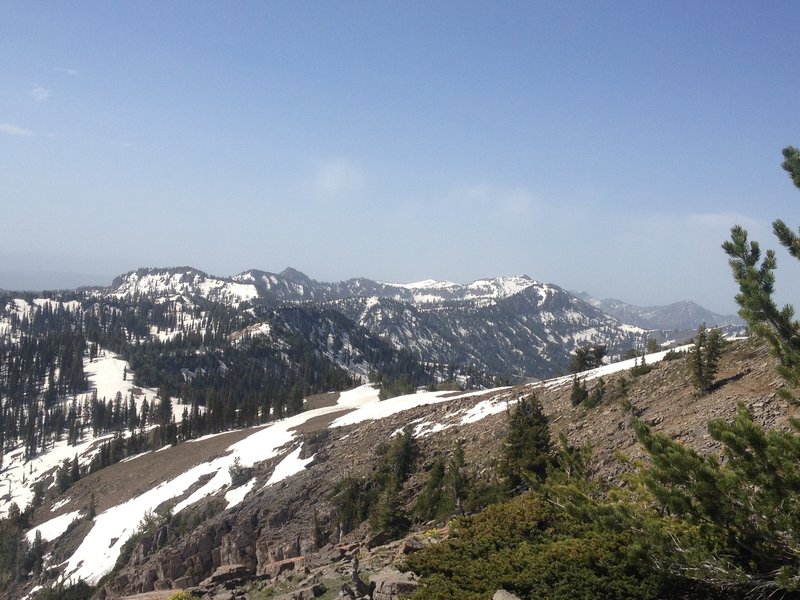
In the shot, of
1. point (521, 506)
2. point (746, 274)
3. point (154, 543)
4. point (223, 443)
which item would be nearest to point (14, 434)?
point (223, 443)

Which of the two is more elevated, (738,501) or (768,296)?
(768,296)

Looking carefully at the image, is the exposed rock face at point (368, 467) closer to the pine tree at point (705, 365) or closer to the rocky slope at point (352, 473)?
the rocky slope at point (352, 473)

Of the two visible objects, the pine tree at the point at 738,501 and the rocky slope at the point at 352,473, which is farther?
the rocky slope at the point at 352,473

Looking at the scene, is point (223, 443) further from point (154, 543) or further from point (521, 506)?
point (521, 506)

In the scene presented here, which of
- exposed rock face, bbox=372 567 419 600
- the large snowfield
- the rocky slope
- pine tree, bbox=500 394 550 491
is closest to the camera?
exposed rock face, bbox=372 567 419 600

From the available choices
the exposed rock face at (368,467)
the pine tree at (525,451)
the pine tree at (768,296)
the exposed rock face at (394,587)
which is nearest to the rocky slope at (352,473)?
the exposed rock face at (368,467)

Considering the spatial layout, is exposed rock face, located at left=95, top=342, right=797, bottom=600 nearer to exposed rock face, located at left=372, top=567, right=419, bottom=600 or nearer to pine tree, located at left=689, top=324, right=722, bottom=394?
pine tree, located at left=689, top=324, right=722, bottom=394

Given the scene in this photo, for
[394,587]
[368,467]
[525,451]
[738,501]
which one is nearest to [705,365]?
[525,451]


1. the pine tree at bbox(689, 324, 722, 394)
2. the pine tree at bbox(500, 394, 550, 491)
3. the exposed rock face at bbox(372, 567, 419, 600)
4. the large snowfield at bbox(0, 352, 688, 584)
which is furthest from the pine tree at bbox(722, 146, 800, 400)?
the large snowfield at bbox(0, 352, 688, 584)

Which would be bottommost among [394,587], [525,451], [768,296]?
[394,587]

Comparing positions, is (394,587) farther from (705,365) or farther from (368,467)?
(368,467)

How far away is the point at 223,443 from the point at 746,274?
7973 cm

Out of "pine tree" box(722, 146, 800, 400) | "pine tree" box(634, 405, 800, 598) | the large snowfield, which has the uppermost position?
"pine tree" box(722, 146, 800, 400)

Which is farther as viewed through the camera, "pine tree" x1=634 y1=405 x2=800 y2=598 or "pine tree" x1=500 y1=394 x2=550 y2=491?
"pine tree" x1=500 y1=394 x2=550 y2=491
